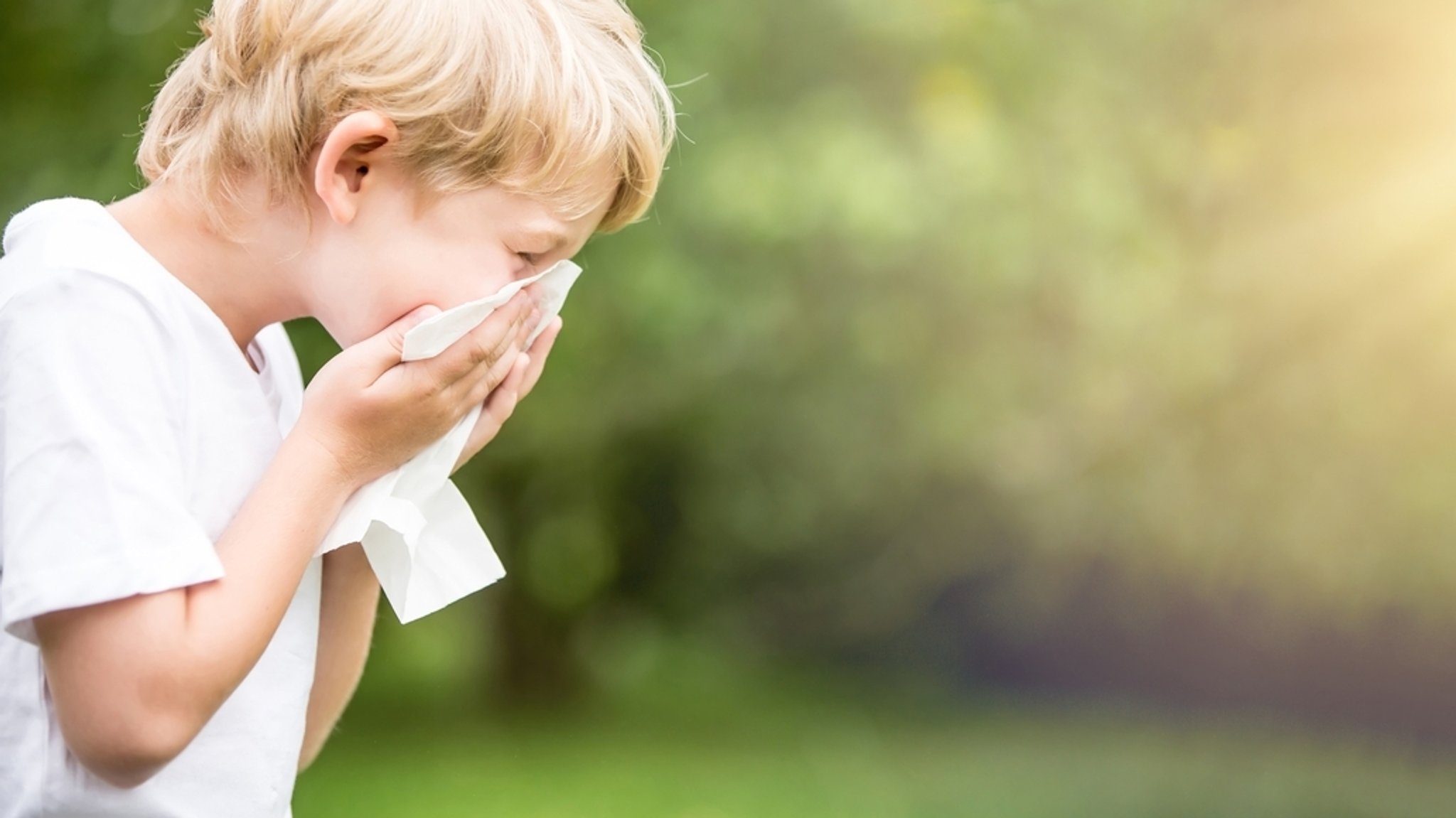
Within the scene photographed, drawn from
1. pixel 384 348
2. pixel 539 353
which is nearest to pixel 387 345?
pixel 384 348

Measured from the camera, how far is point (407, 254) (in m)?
1.48

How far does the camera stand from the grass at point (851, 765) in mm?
5426

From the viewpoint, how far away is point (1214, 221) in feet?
20.3

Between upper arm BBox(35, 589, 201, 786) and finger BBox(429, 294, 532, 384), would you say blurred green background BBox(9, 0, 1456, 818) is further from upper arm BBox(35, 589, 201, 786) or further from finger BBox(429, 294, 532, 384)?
upper arm BBox(35, 589, 201, 786)

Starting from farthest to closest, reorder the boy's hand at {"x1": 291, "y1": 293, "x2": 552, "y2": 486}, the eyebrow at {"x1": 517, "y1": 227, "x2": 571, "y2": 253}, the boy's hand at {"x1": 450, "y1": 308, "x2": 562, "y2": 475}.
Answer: the boy's hand at {"x1": 450, "y1": 308, "x2": 562, "y2": 475}
the eyebrow at {"x1": 517, "y1": 227, "x2": 571, "y2": 253}
the boy's hand at {"x1": 291, "y1": 293, "x2": 552, "y2": 486}

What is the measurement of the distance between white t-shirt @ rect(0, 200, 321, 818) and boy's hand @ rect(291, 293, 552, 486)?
0.10 metres

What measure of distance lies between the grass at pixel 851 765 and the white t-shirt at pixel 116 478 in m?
3.95

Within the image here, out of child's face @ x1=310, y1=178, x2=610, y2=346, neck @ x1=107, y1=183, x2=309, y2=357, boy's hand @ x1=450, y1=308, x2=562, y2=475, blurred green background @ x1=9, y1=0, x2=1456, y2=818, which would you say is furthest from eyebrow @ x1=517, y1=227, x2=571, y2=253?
blurred green background @ x1=9, y1=0, x2=1456, y2=818

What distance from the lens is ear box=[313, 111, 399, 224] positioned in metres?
1.43

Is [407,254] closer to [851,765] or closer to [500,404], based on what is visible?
[500,404]

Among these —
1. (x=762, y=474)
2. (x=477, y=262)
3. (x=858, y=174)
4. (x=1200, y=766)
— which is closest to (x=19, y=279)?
(x=477, y=262)

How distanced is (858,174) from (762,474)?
11.5ft

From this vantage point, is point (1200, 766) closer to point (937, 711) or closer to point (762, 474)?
point (937, 711)

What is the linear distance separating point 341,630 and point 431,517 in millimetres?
234
